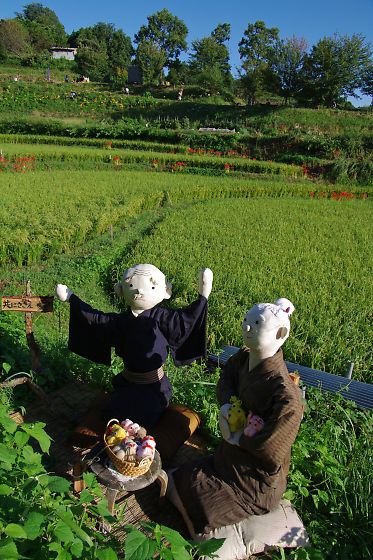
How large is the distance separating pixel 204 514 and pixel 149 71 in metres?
52.6

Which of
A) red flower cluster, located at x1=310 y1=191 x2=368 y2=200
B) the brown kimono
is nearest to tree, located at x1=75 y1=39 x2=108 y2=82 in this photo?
red flower cluster, located at x1=310 y1=191 x2=368 y2=200

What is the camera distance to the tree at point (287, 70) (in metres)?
30.5

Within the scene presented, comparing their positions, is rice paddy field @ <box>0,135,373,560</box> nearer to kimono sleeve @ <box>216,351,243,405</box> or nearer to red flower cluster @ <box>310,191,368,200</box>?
red flower cluster @ <box>310,191,368,200</box>

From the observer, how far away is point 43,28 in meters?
62.4

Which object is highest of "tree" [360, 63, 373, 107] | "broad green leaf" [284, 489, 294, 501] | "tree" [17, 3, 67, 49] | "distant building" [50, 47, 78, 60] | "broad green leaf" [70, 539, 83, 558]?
"tree" [17, 3, 67, 49]

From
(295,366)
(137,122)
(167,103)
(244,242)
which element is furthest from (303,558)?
(167,103)

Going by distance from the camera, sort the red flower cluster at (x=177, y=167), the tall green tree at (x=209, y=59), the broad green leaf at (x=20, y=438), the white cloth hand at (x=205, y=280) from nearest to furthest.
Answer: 1. the broad green leaf at (x=20, y=438)
2. the white cloth hand at (x=205, y=280)
3. the red flower cluster at (x=177, y=167)
4. the tall green tree at (x=209, y=59)

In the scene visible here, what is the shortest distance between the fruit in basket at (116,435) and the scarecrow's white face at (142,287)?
3.04 ft

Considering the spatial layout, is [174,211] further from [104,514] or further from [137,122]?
[137,122]

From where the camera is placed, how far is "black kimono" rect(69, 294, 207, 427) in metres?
3.03

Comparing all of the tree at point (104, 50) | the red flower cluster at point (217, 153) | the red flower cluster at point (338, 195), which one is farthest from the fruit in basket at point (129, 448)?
the tree at point (104, 50)

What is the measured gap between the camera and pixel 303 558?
2188mm

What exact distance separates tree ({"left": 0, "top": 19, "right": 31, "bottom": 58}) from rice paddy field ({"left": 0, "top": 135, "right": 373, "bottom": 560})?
48460 mm

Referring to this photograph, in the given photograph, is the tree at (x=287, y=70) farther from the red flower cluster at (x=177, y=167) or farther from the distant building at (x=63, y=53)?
the distant building at (x=63, y=53)
